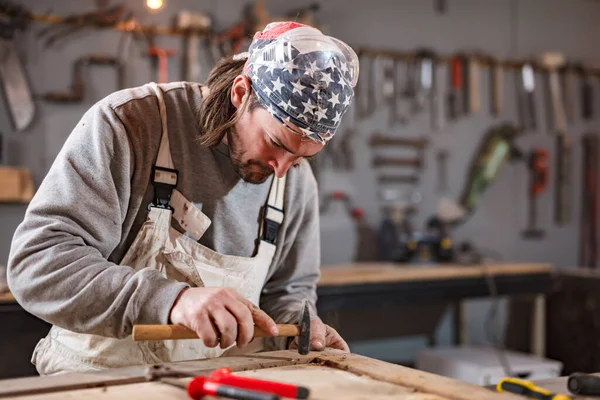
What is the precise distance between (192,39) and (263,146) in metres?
2.53

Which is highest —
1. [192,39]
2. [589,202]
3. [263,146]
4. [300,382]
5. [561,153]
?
[192,39]

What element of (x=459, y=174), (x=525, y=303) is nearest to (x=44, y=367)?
(x=459, y=174)

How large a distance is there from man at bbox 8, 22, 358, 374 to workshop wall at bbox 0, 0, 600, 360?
2.17 meters

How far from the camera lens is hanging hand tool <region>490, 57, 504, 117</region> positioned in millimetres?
5062

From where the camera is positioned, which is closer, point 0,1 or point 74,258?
point 74,258

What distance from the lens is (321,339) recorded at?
161 cm

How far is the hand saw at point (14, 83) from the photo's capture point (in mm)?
3562

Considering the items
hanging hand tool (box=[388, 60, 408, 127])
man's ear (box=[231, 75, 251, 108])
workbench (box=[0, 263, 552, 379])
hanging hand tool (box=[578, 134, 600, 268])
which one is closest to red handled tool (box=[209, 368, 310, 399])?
man's ear (box=[231, 75, 251, 108])

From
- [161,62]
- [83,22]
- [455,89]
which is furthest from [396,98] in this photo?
[83,22]

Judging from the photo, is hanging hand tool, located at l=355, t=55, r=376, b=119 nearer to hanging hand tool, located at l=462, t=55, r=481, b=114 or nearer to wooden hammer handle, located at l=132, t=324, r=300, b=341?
hanging hand tool, located at l=462, t=55, r=481, b=114

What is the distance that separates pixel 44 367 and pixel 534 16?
4721mm

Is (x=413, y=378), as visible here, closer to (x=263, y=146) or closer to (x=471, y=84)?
(x=263, y=146)

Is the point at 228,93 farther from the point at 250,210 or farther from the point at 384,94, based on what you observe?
the point at 384,94

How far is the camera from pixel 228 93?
5.82 feet
